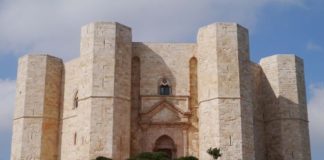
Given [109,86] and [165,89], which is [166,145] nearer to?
[165,89]

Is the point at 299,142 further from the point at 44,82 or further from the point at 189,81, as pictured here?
the point at 44,82

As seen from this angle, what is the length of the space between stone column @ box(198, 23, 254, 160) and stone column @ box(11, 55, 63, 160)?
324 inches

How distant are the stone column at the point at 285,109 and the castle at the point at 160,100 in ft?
0.18

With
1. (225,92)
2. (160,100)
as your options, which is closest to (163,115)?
(160,100)

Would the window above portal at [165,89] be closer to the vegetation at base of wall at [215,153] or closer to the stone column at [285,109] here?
the vegetation at base of wall at [215,153]

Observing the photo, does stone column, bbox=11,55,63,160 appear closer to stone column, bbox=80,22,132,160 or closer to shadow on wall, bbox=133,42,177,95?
stone column, bbox=80,22,132,160

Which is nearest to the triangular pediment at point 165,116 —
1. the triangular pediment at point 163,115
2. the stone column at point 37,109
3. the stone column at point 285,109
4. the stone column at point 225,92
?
the triangular pediment at point 163,115

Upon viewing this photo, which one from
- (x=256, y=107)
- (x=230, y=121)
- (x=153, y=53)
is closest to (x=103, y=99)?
(x=153, y=53)

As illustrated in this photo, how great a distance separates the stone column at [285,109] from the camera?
29.8 m

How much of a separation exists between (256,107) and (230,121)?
478 cm

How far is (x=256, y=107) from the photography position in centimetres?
3061

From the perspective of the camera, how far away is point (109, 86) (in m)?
26.7

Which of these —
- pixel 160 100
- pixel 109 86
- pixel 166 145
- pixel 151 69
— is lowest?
pixel 166 145

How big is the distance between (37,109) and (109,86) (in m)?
5.33
